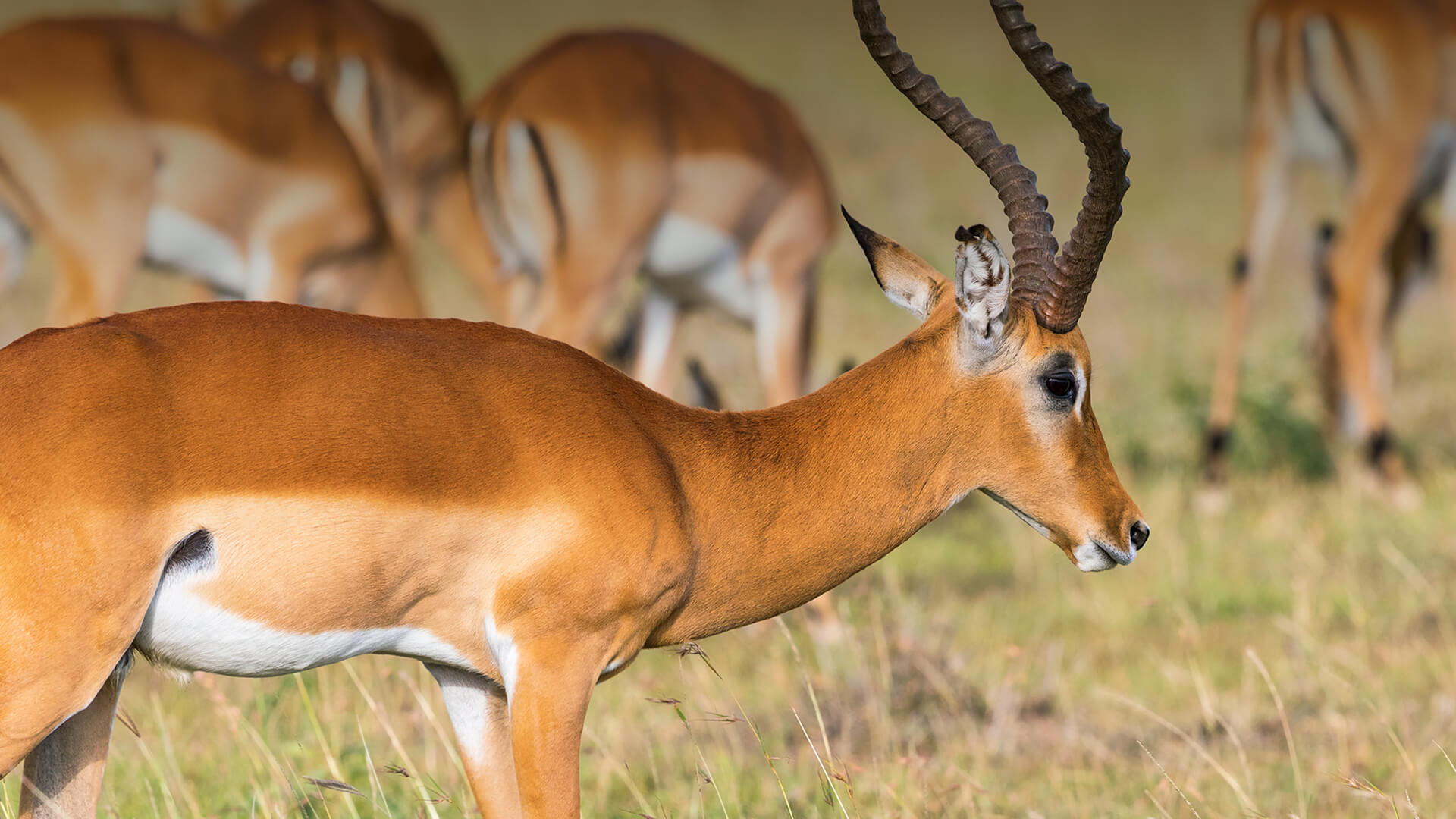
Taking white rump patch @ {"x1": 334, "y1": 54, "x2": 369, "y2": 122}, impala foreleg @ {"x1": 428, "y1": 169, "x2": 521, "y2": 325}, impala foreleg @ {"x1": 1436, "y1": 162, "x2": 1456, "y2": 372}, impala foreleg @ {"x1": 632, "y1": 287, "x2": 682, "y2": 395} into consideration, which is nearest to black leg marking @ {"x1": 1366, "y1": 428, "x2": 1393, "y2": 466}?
impala foreleg @ {"x1": 1436, "y1": 162, "x2": 1456, "y2": 372}

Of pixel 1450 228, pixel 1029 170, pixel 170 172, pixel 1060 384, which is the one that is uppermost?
pixel 1029 170

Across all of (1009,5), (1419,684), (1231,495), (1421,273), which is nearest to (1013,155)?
(1009,5)

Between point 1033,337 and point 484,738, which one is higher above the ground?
point 1033,337

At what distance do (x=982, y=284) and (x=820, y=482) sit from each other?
1.56 ft

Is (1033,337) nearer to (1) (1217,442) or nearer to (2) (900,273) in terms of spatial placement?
(2) (900,273)

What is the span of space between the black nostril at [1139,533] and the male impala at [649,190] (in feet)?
11.5

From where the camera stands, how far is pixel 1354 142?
26.5 feet

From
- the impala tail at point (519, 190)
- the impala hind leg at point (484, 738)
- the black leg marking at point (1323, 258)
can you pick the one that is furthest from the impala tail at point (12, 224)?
the black leg marking at point (1323, 258)

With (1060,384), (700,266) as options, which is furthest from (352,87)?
(1060,384)

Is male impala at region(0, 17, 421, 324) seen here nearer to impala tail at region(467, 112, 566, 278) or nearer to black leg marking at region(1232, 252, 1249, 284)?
A: impala tail at region(467, 112, 566, 278)

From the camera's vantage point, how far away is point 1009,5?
2988 mm

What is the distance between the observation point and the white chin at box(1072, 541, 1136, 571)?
315cm

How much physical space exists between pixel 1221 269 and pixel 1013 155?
11454 millimetres

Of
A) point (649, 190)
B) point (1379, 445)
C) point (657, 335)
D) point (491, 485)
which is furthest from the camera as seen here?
point (1379, 445)
